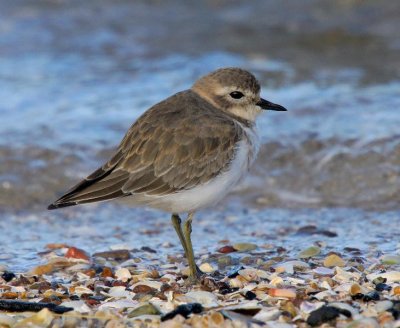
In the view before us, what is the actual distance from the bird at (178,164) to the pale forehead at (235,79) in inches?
11.8

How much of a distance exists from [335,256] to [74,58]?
7625 millimetres

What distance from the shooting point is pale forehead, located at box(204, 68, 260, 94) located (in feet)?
21.1

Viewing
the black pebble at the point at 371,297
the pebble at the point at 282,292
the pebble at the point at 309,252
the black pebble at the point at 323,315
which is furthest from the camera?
the pebble at the point at 309,252

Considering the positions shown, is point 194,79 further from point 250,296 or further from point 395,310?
point 395,310

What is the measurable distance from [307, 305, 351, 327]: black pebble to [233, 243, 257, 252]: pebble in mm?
1834

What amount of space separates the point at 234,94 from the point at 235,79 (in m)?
0.11

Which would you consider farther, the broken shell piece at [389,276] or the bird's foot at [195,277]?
the bird's foot at [195,277]

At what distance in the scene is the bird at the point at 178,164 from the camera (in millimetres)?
5809

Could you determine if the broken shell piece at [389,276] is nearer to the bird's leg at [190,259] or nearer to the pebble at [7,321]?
the bird's leg at [190,259]

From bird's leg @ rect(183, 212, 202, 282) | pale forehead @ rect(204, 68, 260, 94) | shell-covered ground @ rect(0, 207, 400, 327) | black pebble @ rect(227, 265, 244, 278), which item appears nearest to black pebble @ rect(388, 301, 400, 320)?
shell-covered ground @ rect(0, 207, 400, 327)

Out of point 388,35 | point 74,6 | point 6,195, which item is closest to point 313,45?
point 388,35

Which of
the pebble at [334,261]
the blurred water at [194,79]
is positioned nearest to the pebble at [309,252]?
the pebble at [334,261]

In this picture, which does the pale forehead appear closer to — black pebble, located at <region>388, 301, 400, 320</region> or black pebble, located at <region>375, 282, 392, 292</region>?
black pebble, located at <region>375, 282, 392, 292</region>

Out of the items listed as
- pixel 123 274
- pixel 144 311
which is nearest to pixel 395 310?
pixel 144 311
